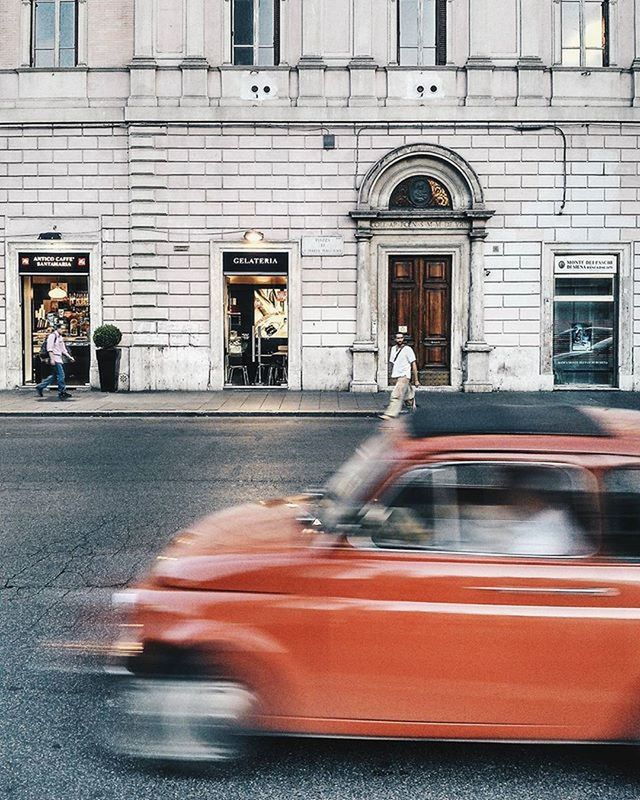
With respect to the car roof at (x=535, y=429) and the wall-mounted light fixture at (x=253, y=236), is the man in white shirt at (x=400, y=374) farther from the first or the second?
the car roof at (x=535, y=429)

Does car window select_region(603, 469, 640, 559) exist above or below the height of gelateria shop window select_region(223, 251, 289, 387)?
below

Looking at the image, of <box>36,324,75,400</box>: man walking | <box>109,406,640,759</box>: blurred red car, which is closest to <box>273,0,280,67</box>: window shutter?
<box>36,324,75,400</box>: man walking

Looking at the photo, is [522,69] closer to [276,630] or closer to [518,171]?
[518,171]

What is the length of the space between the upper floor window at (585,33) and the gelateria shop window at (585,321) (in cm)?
475

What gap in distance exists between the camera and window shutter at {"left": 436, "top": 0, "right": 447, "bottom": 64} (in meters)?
23.4

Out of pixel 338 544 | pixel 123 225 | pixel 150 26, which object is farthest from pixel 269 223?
pixel 338 544

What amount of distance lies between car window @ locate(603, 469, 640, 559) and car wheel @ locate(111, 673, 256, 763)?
62.9 inches

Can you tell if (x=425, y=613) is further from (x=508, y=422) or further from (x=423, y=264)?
(x=423, y=264)

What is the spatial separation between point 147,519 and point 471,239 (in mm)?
15550

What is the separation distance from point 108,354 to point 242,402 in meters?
3.85

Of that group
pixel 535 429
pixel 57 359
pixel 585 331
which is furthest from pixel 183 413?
pixel 535 429

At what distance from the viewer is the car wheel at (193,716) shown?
3.99 meters

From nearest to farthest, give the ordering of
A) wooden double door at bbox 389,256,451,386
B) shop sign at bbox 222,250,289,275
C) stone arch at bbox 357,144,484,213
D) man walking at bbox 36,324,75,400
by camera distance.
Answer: man walking at bbox 36,324,75,400, stone arch at bbox 357,144,484,213, shop sign at bbox 222,250,289,275, wooden double door at bbox 389,256,451,386

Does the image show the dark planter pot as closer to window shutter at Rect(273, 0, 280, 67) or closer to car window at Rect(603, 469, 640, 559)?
window shutter at Rect(273, 0, 280, 67)
